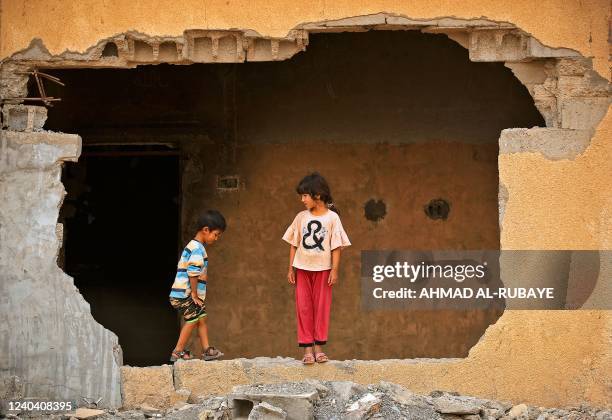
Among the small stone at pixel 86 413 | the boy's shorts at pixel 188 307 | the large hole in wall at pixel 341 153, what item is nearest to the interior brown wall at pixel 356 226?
the large hole in wall at pixel 341 153

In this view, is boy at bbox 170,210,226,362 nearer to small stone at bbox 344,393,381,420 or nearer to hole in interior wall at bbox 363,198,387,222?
small stone at bbox 344,393,381,420

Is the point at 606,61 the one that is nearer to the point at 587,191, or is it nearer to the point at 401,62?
the point at 587,191

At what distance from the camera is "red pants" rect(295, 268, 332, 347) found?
27.8 feet

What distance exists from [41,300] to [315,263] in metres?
2.14

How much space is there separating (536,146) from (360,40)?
137 inches

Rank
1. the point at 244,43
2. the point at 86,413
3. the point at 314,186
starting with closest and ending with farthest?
1. the point at 86,413
2. the point at 314,186
3. the point at 244,43

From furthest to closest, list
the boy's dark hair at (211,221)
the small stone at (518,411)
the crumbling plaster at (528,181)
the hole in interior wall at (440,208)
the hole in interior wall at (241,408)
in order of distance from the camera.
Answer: the hole in interior wall at (440,208)
the boy's dark hair at (211,221)
the crumbling plaster at (528,181)
the small stone at (518,411)
the hole in interior wall at (241,408)

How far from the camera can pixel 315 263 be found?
845 cm

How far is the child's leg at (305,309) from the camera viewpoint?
27.8 ft

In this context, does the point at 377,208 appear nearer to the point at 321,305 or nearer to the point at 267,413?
the point at 321,305

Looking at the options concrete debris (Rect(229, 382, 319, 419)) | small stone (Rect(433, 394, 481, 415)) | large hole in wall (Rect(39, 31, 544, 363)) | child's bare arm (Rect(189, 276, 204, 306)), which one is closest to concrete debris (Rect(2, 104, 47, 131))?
child's bare arm (Rect(189, 276, 204, 306))

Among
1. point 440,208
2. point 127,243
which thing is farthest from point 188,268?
point 127,243

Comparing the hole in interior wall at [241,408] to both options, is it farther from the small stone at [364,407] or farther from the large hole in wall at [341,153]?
the large hole in wall at [341,153]

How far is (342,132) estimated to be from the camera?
37.8ft
